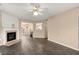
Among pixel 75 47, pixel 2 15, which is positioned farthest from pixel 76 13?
pixel 2 15

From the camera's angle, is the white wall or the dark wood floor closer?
the dark wood floor

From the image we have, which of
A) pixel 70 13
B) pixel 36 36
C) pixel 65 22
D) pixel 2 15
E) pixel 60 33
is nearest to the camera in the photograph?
pixel 2 15

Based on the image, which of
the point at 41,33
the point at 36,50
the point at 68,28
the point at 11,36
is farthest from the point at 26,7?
the point at 41,33

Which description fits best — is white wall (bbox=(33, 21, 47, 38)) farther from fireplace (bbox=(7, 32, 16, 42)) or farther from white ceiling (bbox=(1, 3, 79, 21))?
white ceiling (bbox=(1, 3, 79, 21))

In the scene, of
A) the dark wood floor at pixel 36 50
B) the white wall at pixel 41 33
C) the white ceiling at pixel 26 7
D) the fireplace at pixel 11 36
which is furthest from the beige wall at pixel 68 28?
the white wall at pixel 41 33

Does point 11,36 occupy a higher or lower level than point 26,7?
lower

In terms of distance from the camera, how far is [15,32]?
6.10 meters

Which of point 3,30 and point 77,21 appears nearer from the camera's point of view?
point 77,21

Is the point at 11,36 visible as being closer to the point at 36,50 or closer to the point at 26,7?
the point at 36,50

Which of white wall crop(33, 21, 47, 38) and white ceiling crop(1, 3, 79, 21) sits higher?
white ceiling crop(1, 3, 79, 21)

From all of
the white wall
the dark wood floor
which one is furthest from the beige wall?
the white wall

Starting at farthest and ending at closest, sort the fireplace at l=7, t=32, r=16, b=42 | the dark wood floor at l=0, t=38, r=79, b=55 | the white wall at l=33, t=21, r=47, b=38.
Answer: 1. the white wall at l=33, t=21, r=47, b=38
2. the fireplace at l=7, t=32, r=16, b=42
3. the dark wood floor at l=0, t=38, r=79, b=55

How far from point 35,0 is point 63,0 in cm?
34
